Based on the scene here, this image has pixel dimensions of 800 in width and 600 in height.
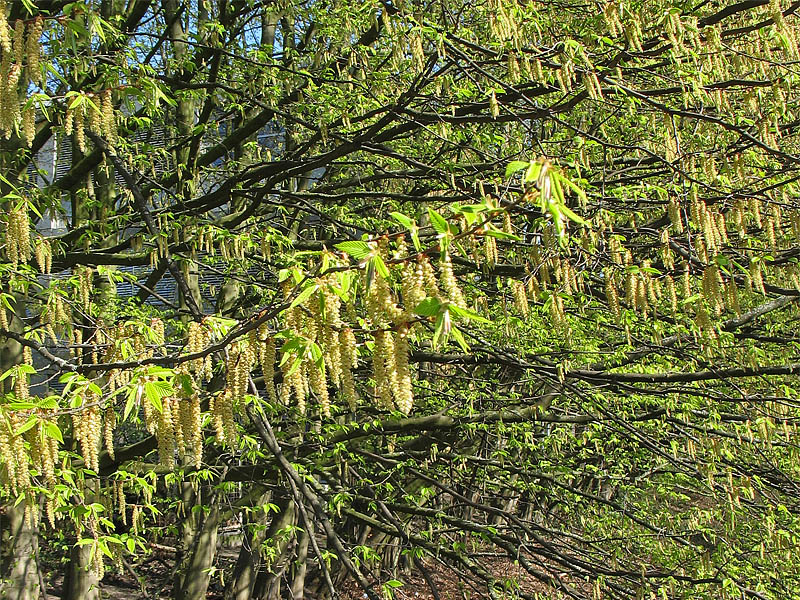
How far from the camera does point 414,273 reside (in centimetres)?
213

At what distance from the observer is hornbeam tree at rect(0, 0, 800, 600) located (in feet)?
11.2

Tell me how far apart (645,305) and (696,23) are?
207cm

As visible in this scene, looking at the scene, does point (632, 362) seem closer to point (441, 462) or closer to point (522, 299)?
point (441, 462)

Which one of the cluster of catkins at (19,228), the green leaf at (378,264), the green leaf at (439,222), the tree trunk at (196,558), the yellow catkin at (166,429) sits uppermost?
the cluster of catkins at (19,228)

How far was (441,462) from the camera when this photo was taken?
8656 mm

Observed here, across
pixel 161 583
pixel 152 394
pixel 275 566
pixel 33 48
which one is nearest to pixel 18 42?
pixel 33 48

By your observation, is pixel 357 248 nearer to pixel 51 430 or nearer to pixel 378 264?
pixel 378 264

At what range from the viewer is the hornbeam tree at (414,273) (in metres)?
3.42

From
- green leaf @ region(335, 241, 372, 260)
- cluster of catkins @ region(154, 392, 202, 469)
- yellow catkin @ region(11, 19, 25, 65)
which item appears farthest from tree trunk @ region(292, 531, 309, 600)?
green leaf @ region(335, 241, 372, 260)

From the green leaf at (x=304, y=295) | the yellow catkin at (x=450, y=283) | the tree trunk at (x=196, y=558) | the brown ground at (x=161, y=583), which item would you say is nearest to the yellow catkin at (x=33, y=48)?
the green leaf at (x=304, y=295)

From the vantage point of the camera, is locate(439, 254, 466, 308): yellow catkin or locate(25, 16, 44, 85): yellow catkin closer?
locate(439, 254, 466, 308): yellow catkin

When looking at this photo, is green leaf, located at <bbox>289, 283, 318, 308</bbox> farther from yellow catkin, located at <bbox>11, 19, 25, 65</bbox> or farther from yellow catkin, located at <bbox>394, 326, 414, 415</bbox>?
yellow catkin, located at <bbox>11, 19, 25, 65</bbox>

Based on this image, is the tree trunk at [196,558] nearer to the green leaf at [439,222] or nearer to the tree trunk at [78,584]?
the tree trunk at [78,584]

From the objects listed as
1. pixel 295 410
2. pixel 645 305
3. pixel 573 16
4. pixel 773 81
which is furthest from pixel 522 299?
pixel 573 16
